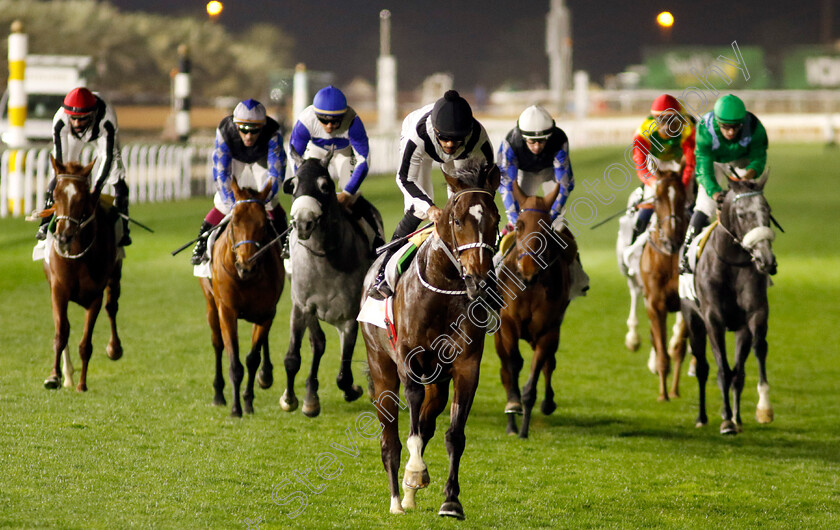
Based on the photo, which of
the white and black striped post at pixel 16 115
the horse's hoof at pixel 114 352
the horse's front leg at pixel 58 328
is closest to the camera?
the horse's front leg at pixel 58 328

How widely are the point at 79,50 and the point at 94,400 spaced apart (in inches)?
1711

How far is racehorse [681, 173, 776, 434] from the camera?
7.24 metres

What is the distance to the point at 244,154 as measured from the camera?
8.02 metres

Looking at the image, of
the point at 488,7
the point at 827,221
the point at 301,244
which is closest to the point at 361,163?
the point at 301,244

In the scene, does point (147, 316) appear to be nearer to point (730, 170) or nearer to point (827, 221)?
point (730, 170)

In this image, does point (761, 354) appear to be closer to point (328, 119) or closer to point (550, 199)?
point (550, 199)

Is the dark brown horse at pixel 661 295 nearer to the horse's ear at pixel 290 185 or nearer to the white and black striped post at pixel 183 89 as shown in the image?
the horse's ear at pixel 290 185

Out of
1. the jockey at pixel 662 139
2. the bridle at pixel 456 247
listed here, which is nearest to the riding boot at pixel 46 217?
the bridle at pixel 456 247

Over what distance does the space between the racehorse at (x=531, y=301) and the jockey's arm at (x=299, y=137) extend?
150 cm

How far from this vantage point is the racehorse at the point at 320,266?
266 inches

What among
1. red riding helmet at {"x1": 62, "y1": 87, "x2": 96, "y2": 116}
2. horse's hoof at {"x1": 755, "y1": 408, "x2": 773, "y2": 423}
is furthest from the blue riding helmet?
horse's hoof at {"x1": 755, "y1": 408, "x2": 773, "y2": 423}

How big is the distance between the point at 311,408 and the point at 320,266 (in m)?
0.97

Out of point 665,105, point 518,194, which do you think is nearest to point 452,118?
point 518,194

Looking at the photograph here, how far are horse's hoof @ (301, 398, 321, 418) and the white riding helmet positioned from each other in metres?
2.32
